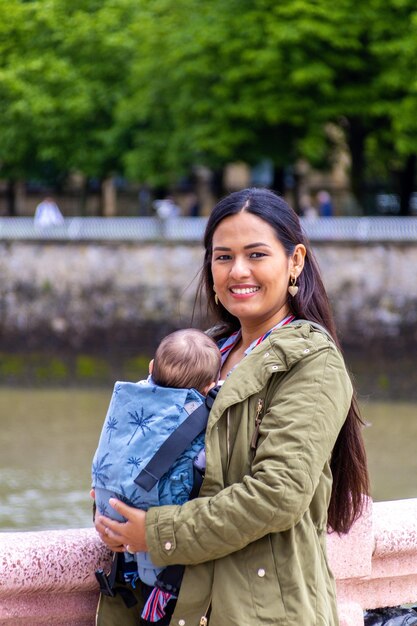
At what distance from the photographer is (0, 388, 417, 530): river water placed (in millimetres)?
11805

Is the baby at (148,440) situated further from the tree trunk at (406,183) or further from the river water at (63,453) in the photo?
the tree trunk at (406,183)

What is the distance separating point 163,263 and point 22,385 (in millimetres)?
4688

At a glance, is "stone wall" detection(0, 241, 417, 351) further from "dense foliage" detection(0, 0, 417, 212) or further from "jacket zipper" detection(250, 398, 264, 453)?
"jacket zipper" detection(250, 398, 264, 453)

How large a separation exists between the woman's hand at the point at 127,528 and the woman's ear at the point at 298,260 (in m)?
0.71

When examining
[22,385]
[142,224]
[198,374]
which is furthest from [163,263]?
[198,374]

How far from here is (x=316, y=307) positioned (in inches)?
113

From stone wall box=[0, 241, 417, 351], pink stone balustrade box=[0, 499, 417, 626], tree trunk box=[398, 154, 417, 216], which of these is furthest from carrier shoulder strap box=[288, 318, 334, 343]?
tree trunk box=[398, 154, 417, 216]

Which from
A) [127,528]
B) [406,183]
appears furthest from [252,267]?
[406,183]

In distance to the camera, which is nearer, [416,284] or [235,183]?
[416,284]

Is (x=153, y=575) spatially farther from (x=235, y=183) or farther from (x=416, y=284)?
(x=235, y=183)

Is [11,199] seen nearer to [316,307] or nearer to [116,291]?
[116,291]

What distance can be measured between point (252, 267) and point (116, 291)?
22546 millimetres

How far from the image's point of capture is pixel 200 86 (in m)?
25.0

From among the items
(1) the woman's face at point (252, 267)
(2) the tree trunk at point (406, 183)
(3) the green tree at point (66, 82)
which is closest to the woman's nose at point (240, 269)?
(1) the woman's face at point (252, 267)
